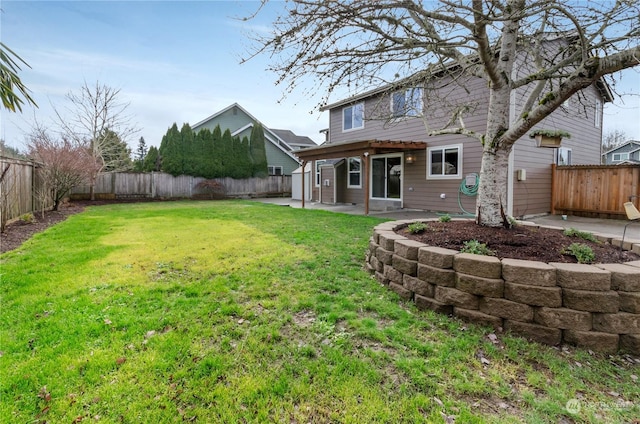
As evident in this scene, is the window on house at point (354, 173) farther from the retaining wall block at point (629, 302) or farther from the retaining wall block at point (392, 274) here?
the retaining wall block at point (629, 302)

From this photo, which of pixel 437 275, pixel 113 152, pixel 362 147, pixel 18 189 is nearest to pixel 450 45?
pixel 437 275

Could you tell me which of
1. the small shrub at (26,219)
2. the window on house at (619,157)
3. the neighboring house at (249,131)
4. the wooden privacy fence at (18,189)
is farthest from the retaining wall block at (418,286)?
the window on house at (619,157)

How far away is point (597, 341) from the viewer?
2.45 m

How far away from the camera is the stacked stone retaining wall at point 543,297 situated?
8.02 feet

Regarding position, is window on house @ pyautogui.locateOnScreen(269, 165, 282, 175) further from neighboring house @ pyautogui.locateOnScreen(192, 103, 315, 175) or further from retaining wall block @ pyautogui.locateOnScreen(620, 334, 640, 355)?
retaining wall block @ pyautogui.locateOnScreen(620, 334, 640, 355)

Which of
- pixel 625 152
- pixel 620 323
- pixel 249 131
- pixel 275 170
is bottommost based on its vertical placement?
pixel 620 323

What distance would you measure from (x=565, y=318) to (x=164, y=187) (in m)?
19.9

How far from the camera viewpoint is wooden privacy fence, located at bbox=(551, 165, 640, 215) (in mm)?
8711

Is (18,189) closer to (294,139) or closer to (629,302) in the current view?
(629,302)

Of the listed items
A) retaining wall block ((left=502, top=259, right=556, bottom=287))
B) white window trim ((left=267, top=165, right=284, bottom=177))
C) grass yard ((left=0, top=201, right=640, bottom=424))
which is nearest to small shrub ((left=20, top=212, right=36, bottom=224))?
grass yard ((left=0, top=201, right=640, bottom=424))

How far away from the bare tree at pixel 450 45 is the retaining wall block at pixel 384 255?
1408 mm

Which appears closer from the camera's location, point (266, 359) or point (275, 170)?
point (266, 359)

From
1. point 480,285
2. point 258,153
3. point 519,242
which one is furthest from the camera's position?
point 258,153

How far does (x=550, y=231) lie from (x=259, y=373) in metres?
4.15
